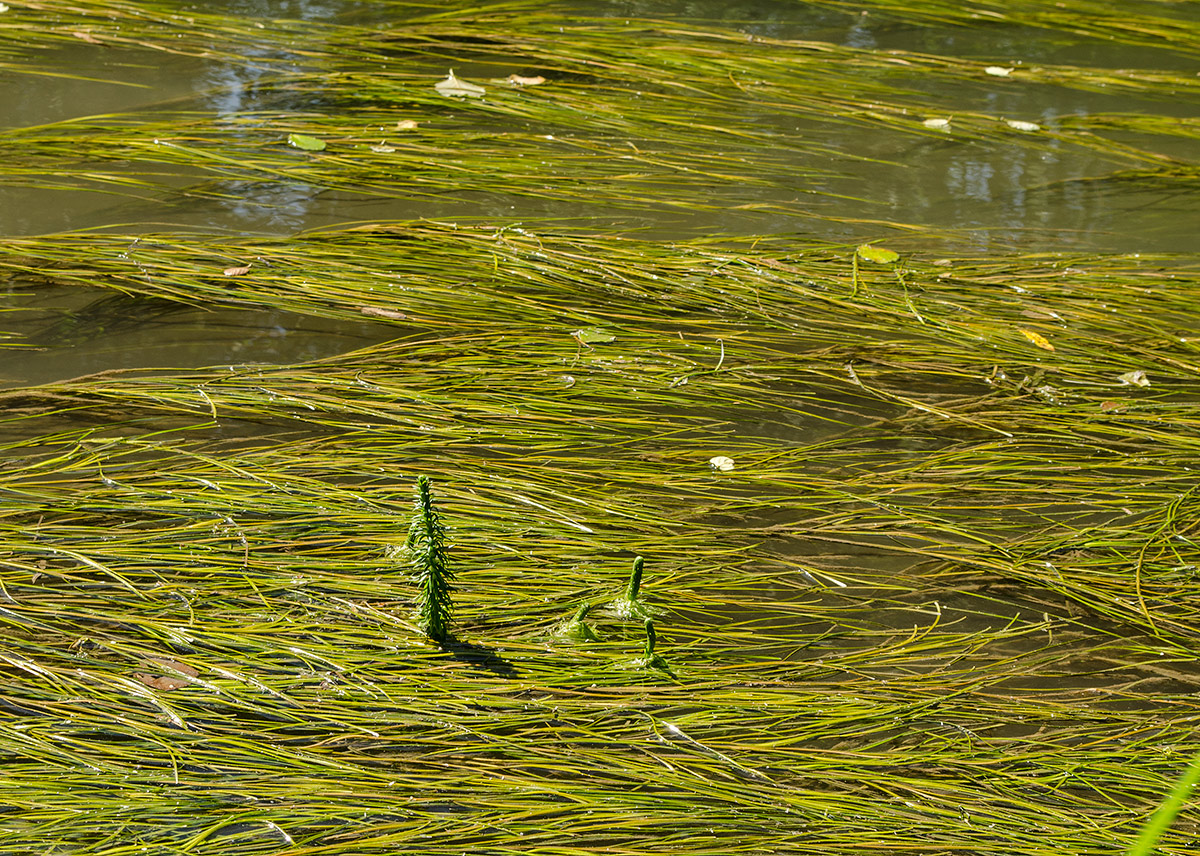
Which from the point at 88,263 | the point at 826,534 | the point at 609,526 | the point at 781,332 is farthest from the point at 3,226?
the point at 826,534

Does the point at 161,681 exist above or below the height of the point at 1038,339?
below

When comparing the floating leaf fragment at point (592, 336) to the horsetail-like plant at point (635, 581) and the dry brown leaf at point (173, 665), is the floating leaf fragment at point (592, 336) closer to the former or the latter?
the horsetail-like plant at point (635, 581)

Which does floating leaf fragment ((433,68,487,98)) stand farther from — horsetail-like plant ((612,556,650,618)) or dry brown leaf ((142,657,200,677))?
dry brown leaf ((142,657,200,677))

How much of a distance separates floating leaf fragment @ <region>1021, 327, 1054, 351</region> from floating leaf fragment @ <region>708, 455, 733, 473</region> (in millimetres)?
1040

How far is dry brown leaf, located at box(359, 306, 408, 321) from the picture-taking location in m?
2.60

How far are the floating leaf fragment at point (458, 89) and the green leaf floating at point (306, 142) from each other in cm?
58

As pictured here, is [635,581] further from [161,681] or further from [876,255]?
[876,255]

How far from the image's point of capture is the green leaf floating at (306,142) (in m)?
3.25

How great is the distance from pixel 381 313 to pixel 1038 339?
183cm

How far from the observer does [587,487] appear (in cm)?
213

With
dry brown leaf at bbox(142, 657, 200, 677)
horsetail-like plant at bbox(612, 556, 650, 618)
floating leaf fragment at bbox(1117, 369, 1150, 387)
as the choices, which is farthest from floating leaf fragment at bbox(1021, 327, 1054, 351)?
dry brown leaf at bbox(142, 657, 200, 677)

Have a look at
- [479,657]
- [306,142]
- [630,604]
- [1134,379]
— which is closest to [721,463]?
[630,604]

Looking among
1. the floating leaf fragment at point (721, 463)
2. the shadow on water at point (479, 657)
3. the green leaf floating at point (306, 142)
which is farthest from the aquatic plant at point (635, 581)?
the green leaf floating at point (306, 142)

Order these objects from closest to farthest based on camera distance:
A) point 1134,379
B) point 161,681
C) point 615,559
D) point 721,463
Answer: point 161,681, point 615,559, point 721,463, point 1134,379
